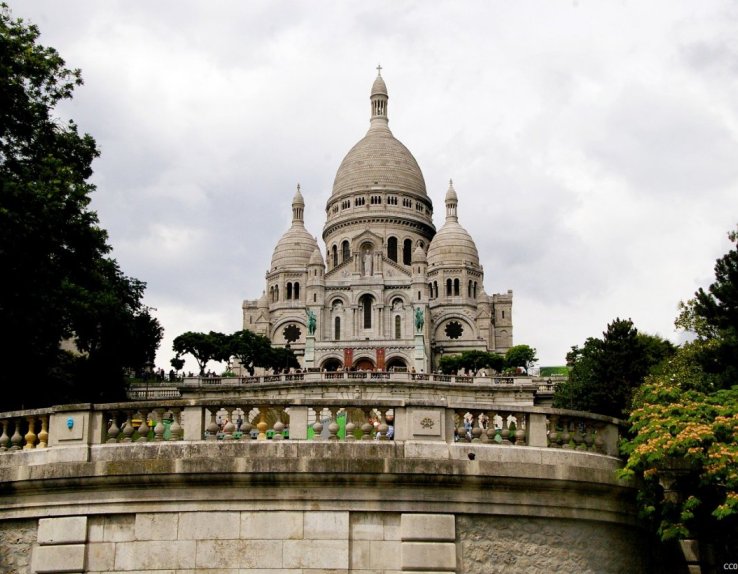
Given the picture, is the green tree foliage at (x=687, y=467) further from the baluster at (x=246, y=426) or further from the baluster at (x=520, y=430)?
the baluster at (x=246, y=426)

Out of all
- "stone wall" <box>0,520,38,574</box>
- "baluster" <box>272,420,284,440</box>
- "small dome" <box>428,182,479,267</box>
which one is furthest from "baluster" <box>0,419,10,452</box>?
"small dome" <box>428,182,479,267</box>

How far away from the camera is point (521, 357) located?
10250 centimetres

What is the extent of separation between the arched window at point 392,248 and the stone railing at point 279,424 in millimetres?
120836

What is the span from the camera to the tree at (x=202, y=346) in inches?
3585

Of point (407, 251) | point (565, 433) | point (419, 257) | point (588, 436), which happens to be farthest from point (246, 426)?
point (407, 251)

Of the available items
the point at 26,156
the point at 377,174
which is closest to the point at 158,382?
the point at 26,156

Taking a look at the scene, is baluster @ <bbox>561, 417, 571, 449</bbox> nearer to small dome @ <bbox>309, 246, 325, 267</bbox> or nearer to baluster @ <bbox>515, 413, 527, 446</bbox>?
baluster @ <bbox>515, 413, 527, 446</bbox>

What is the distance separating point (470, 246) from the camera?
132 metres

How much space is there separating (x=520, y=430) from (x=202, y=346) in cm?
7902

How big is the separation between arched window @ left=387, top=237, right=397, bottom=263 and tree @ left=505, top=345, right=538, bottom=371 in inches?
1321

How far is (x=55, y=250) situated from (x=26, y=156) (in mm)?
2932

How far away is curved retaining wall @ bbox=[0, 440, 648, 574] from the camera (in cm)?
1286

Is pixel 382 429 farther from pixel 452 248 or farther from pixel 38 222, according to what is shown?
pixel 452 248

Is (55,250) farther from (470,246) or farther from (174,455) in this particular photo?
(470,246)
